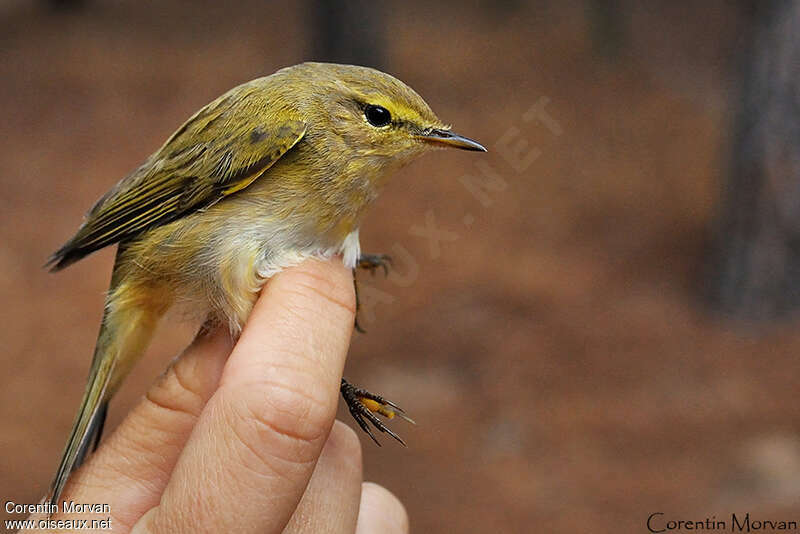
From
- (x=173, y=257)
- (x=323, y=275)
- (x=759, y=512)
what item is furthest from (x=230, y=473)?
(x=759, y=512)

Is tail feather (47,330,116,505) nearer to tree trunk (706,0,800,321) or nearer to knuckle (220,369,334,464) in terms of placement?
knuckle (220,369,334,464)

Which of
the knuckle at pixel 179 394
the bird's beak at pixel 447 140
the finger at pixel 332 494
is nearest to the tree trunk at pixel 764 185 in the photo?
the bird's beak at pixel 447 140

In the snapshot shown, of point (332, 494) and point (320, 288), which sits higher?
point (320, 288)

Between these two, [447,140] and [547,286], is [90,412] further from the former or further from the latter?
[547,286]

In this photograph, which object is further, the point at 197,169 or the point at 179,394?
the point at 197,169

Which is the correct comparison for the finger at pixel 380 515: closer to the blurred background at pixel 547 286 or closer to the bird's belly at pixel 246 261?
the bird's belly at pixel 246 261

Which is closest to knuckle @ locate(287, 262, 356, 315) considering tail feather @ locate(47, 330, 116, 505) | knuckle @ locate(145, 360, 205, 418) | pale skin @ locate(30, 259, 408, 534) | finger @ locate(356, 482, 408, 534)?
pale skin @ locate(30, 259, 408, 534)

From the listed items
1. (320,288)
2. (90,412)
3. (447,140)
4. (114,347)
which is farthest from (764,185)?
(90,412)
